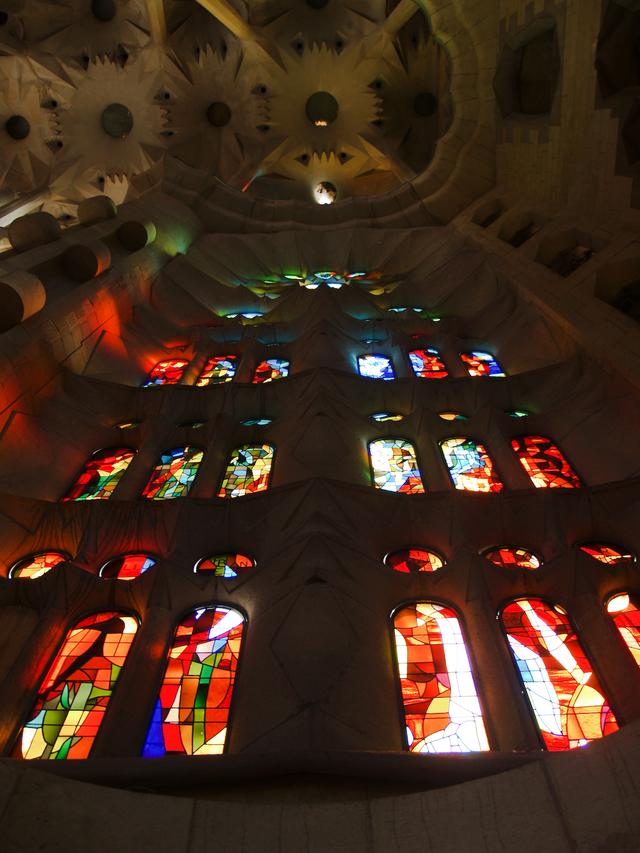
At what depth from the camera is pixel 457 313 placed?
15.0 m

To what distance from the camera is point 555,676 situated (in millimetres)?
5812

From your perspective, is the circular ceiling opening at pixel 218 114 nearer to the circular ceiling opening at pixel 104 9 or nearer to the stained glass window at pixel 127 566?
the circular ceiling opening at pixel 104 9

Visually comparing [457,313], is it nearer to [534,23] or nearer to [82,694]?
[534,23]

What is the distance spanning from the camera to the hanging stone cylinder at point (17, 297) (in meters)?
9.24

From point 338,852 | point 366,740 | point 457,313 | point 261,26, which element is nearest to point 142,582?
point 366,740

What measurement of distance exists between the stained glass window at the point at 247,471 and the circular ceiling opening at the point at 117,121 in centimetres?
1588

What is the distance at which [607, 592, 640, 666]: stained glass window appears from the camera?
6034 millimetres

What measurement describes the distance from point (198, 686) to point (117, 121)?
2060 centimetres

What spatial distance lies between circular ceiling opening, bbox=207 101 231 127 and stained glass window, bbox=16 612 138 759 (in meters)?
18.9

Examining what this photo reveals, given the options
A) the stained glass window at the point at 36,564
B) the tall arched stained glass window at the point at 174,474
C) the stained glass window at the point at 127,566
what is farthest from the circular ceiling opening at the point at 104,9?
the stained glass window at the point at 127,566

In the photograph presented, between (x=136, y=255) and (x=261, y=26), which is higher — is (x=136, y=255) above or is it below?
below

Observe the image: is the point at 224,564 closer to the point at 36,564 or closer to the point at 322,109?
the point at 36,564

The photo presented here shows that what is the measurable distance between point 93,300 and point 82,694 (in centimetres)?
798

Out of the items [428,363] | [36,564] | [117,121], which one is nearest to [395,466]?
[428,363]
